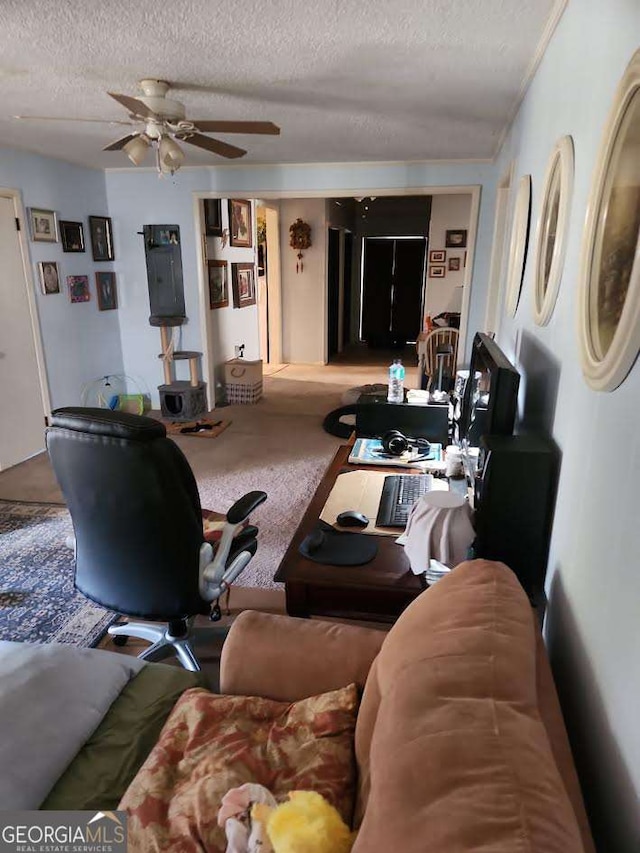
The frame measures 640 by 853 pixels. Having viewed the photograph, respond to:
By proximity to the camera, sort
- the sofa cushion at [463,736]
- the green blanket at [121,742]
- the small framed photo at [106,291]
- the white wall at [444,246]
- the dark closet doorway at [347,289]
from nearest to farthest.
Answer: the sofa cushion at [463,736] < the green blanket at [121,742] < the small framed photo at [106,291] < the white wall at [444,246] < the dark closet doorway at [347,289]

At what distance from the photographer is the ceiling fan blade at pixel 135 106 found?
2230 mm

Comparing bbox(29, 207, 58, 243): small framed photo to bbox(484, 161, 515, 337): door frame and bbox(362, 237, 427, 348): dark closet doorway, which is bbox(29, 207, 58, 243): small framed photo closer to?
bbox(484, 161, 515, 337): door frame

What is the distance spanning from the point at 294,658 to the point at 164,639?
3.17 ft

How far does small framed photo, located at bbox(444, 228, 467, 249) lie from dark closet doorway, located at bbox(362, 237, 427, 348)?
1398 mm

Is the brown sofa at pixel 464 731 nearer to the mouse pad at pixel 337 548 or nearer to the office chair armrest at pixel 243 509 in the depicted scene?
the mouse pad at pixel 337 548

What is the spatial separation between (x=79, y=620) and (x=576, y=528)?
2.11 meters

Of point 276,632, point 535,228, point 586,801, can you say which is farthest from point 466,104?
point 586,801

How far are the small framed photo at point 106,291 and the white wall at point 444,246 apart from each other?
15.4 ft

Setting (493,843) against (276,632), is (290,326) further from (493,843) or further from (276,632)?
(493,843)

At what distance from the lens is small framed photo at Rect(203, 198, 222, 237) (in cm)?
527

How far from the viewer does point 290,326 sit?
8.01 meters

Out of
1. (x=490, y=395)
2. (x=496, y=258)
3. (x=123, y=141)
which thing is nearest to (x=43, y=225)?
(x=123, y=141)

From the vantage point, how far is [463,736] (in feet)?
2.44

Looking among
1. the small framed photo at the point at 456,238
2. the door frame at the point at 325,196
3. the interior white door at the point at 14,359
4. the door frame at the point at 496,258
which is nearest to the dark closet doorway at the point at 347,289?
the small framed photo at the point at 456,238
